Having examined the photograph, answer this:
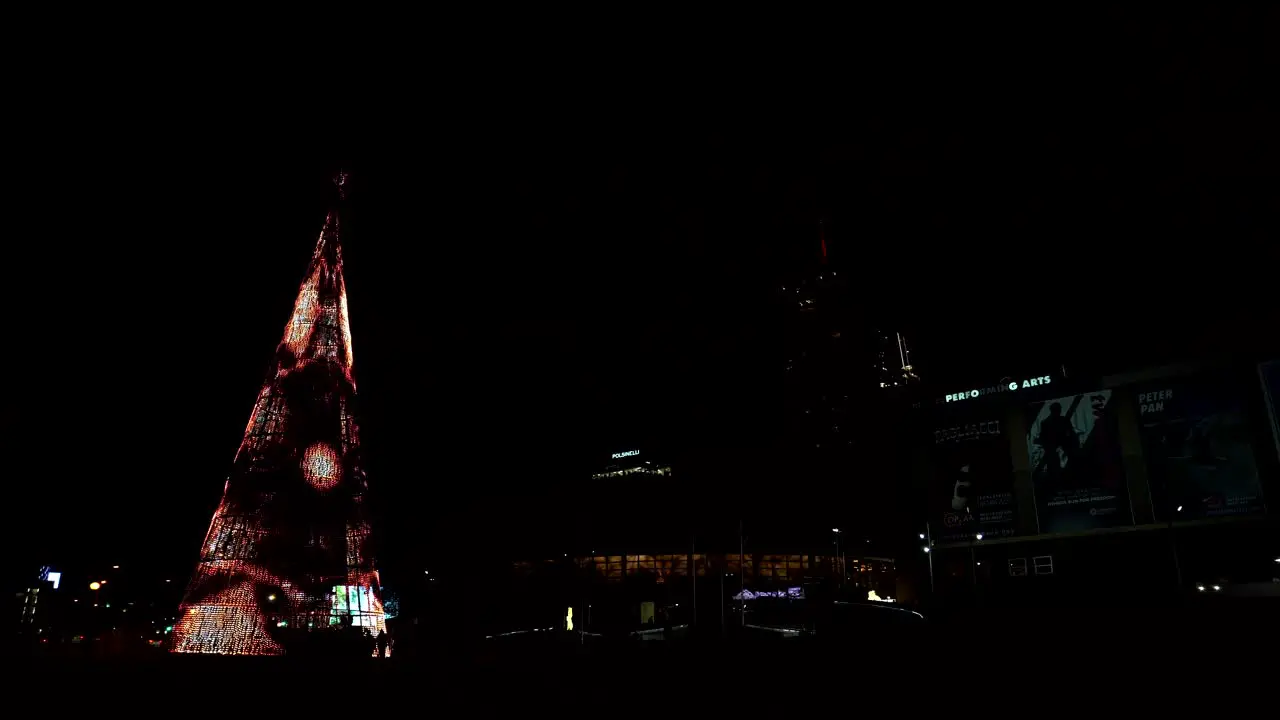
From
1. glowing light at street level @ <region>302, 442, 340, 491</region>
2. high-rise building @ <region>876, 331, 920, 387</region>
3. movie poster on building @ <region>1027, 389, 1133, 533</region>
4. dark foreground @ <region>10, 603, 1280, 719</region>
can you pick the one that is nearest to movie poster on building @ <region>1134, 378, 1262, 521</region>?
movie poster on building @ <region>1027, 389, 1133, 533</region>

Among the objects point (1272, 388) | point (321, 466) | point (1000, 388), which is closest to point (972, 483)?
point (1000, 388)

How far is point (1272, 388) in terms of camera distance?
31.7 meters

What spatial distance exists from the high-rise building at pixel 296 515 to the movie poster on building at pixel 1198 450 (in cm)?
3222

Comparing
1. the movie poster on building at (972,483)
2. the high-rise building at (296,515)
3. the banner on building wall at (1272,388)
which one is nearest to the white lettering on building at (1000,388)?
the movie poster on building at (972,483)

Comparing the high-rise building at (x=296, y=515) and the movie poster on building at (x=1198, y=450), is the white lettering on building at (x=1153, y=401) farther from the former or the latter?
the high-rise building at (x=296, y=515)

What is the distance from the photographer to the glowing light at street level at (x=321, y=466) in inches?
595

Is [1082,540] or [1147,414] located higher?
[1147,414]

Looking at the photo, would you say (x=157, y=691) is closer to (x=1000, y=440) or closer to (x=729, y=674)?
(x=729, y=674)

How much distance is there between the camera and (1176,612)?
6.21 m

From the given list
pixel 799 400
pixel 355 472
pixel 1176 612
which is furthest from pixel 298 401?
pixel 799 400

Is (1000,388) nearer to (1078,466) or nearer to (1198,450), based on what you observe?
(1078,466)

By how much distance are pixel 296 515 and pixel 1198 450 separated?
113 ft

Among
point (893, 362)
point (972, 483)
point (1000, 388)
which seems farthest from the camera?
point (893, 362)

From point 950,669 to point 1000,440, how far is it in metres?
35.3
